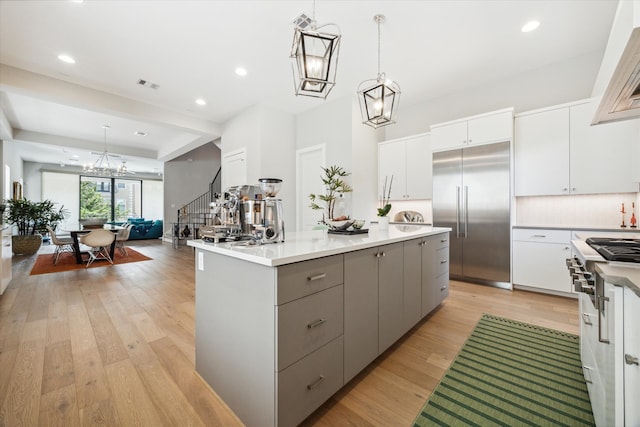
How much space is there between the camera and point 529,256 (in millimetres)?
3500

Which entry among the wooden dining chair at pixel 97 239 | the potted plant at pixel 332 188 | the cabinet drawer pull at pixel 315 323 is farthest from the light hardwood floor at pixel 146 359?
the potted plant at pixel 332 188

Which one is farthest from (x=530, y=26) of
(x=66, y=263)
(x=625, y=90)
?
(x=66, y=263)

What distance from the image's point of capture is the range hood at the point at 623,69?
3.88 ft

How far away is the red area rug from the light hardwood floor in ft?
4.65

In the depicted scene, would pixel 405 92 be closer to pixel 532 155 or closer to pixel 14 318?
pixel 532 155

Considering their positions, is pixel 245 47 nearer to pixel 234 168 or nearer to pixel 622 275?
pixel 234 168

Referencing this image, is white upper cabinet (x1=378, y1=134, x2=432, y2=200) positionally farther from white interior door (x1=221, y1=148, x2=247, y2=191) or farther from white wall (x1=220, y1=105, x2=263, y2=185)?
white interior door (x1=221, y1=148, x2=247, y2=191)

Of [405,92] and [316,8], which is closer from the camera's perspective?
[316,8]

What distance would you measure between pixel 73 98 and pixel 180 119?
167 cm

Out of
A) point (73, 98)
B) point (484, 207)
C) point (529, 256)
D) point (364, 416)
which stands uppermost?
point (73, 98)

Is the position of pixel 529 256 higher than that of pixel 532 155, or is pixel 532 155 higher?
pixel 532 155

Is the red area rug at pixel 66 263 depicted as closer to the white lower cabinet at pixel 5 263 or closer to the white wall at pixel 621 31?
the white lower cabinet at pixel 5 263

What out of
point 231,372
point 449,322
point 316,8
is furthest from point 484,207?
point 231,372

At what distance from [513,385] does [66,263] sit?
7696mm
